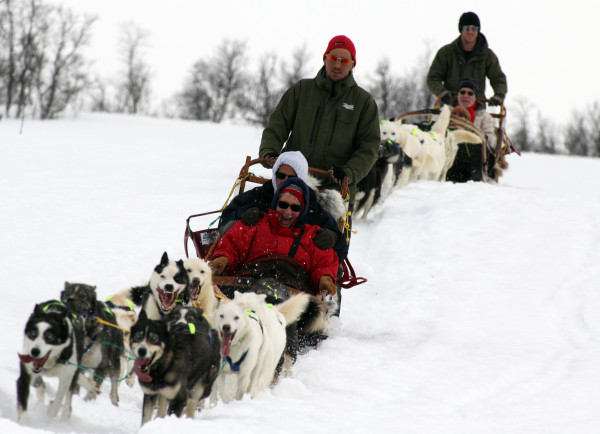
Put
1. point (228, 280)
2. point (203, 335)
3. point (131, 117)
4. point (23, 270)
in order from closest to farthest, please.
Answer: point (203, 335)
point (228, 280)
point (23, 270)
point (131, 117)

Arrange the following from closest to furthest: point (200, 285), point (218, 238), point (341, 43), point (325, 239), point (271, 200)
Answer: point (200, 285), point (325, 239), point (218, 238), point (271, 200), point (341, 43)

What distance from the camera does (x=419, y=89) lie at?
3447 cm

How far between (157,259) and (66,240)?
39.8 inches

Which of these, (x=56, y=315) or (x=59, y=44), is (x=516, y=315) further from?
(x=59, y=44)

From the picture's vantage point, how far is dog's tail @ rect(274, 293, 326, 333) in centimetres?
388

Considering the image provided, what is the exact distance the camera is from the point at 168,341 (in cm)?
287

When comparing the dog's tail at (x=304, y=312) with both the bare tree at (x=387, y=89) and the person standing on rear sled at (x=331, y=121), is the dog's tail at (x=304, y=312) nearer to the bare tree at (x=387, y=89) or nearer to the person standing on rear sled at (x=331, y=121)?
the person standing on rear sled at (x=331, y=121)

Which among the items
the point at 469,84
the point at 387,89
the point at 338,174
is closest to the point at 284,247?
the point at 338,174

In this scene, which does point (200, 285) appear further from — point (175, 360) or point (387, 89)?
point (387, 89)

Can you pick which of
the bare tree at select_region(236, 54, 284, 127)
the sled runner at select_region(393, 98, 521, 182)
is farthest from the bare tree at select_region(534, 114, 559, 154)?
the sled runner at select_region(393, 98, 521, 182)

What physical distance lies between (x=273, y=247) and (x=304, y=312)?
0.62 m

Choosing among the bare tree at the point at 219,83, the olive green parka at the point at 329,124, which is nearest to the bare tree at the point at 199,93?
the bare tree at the point at 219,83

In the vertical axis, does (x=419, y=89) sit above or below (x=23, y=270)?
above

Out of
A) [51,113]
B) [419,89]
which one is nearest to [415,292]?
Answer: [51,113]
